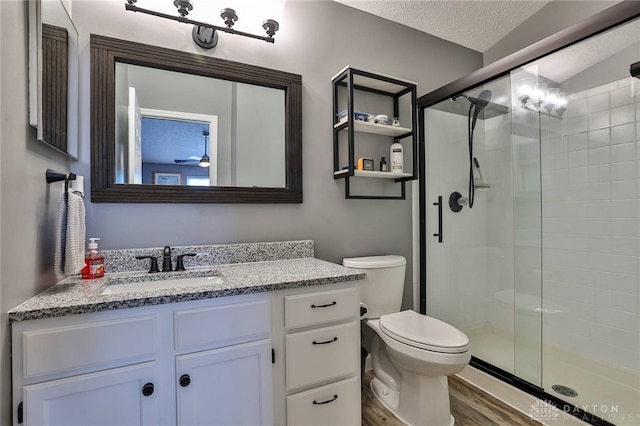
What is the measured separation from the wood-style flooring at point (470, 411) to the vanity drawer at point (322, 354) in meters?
0.43

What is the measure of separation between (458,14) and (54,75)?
2.41 meters

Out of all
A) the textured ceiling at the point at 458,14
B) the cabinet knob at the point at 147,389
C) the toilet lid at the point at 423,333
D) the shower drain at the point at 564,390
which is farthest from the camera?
the textured ceiling at the point at 458,14

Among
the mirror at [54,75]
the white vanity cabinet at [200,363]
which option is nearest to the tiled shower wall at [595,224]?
the white vanity cabinet at [200,363]

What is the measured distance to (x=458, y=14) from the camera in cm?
216

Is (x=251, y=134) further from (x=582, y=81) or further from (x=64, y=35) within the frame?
(x=582, y=81)

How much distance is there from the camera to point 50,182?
1146 millimetres

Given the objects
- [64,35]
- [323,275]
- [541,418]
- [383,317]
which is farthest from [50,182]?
[541,418]

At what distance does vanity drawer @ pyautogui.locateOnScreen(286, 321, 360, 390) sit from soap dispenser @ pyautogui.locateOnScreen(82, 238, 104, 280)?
87cm

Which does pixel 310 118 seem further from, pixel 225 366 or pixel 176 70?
pixel 225 366

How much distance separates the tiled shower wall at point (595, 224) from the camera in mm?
1826

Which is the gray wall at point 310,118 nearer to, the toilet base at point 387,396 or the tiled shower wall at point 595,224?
the toilet base at point 387,396

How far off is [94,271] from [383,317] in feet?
4.74

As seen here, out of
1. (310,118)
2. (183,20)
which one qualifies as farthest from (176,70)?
(310,118)

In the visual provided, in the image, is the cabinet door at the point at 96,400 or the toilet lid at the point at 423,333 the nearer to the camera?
the cabinet door at the point at 96,400
